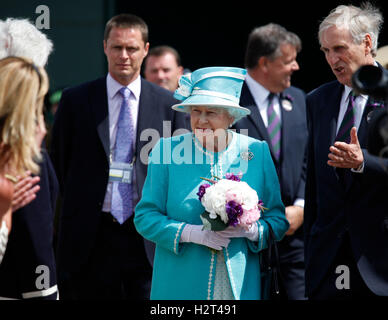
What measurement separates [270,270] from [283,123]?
83.6 inches

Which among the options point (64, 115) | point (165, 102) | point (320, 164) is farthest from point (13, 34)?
point (320, 164)

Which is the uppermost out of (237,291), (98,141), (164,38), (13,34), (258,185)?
(164,38)

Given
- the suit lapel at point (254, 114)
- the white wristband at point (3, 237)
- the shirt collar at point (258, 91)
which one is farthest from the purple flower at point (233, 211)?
the shirt collar at point (258, 91)

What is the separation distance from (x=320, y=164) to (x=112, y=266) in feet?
5.46

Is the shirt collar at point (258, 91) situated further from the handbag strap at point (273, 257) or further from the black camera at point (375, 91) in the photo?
the black camera at point (375, 91)

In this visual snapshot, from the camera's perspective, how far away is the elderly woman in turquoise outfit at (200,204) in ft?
13.6

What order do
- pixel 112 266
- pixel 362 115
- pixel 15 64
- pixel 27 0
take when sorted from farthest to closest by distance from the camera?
pixel 27 0
pixel 112 266
pixel 362 115
pixel 15 64

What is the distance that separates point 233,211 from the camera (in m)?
3.94

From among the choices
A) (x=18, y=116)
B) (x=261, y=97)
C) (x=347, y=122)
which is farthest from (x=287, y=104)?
(x=18, y=116)

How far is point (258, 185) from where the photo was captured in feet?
14.2

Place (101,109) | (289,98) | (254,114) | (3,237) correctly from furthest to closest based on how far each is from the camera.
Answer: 1. (289,98)
2. (254,114)
3. (101,109)
4. (3,237)

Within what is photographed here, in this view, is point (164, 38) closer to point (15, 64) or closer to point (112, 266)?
point (112, 266)

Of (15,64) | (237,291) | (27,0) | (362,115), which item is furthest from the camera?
(27,0)

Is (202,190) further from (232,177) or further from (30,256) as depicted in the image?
(30,256)
